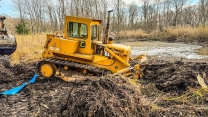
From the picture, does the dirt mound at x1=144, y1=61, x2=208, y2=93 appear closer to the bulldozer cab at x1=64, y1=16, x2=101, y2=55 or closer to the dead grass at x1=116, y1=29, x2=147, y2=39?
the bulldozer cab at x1=64, y1=16, x2=101, y2=55

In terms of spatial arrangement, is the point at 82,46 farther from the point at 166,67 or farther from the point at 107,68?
the point at 166,67

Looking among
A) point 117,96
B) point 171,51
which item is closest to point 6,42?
point 117,96

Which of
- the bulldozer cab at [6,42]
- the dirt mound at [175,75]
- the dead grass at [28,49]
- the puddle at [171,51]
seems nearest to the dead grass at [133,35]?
the puddle at [171,51]

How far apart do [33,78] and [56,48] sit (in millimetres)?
1272

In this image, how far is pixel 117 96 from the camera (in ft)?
14.5

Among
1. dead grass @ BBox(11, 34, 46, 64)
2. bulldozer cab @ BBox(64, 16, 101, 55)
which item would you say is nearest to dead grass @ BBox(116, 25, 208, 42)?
dead grass @ BBox(11, 34, 46, 64)

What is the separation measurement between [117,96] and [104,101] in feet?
1.24

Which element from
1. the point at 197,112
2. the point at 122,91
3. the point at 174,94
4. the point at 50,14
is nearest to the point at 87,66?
the point at 174,94

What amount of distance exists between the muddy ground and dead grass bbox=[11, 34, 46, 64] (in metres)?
4.30

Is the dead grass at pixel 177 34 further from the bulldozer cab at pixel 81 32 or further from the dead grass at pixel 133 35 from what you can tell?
the bulldozer cab at pixel 81 32

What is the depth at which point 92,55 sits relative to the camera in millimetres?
8305

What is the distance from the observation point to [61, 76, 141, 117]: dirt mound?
3.96 m

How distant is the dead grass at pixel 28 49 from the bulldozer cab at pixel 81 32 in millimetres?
4480

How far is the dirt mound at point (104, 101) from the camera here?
13.0ft
